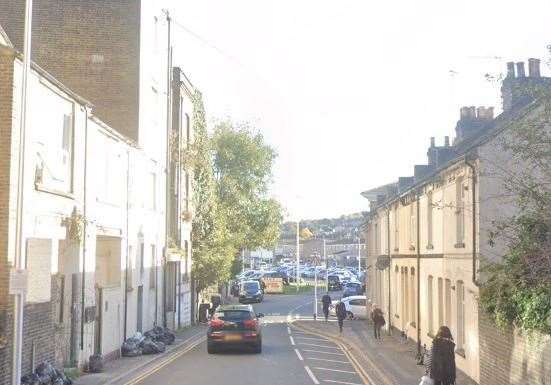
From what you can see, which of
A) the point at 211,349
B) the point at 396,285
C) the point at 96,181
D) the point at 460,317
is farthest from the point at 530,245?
the point at 396,285

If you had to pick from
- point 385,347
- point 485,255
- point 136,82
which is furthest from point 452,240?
point 136,82

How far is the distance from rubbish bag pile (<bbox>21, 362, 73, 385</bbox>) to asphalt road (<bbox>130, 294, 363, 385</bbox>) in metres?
2.60

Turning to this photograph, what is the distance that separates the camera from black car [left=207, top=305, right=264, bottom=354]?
87.8 ft

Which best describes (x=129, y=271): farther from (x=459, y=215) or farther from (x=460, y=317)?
(x=459, y=215)

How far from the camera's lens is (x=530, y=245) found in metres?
14.1

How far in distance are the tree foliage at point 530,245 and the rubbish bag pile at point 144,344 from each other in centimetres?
1345

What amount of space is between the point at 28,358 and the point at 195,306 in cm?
3004

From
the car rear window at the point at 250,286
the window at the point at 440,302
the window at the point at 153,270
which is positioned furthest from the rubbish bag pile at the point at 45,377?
the car rear window at the point at 250,286

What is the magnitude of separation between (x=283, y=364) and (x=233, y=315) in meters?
3.82

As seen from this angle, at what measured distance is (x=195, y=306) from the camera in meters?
46.2

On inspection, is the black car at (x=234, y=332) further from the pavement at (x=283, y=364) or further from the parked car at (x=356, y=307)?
the parked car at (x=356, y=307)

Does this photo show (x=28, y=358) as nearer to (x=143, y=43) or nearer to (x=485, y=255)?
(x=485, y=255)

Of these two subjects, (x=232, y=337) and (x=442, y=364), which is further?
(x=232, y=337)

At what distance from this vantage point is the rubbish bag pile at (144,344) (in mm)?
25656
